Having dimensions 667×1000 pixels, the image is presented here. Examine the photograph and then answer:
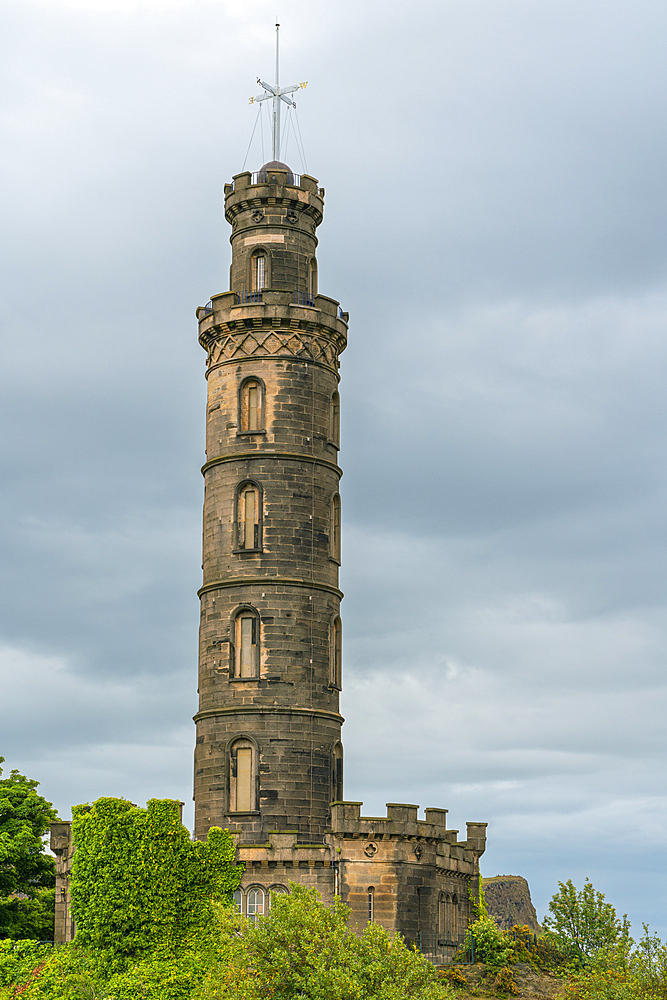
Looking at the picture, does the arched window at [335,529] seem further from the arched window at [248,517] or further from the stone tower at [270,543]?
the arched window at [248,517]

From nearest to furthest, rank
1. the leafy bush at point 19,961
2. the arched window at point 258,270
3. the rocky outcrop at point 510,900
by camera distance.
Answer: the leafy bush at point 19,961, the arched window at point 258,270, the rocky outcrop at point 510,900

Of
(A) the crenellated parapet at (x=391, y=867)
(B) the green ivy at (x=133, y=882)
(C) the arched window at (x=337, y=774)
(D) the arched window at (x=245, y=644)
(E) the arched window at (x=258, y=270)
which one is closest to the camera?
(B) the green ivy at (x=133, y=882)

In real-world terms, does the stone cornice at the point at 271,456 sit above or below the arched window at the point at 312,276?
below

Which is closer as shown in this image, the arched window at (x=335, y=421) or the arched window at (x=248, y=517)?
the arched window at (x=248, y=517)

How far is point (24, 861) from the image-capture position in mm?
63094

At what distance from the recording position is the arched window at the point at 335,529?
60500 millimetres

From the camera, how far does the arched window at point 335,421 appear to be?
2411 inches

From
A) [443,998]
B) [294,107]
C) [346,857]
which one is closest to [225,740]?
[346,857]

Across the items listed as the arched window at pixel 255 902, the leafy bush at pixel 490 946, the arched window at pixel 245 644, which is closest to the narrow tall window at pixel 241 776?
the arched window at pixel 245 644

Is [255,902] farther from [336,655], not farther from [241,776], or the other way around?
[336,655]

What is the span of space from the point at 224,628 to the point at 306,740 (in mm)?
5356

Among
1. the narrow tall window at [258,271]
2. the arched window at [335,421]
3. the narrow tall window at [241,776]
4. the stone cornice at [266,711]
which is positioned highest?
the narrow tall window at [258,271]

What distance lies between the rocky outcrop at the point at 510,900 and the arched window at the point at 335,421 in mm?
37841

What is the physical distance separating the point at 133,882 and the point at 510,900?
47013 mm
